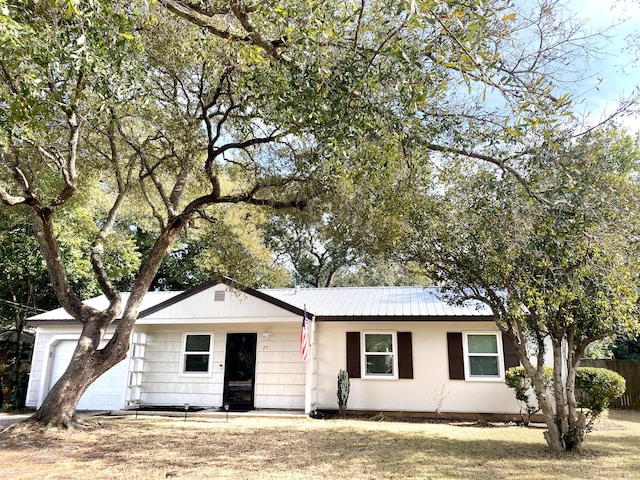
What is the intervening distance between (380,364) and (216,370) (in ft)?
14.6

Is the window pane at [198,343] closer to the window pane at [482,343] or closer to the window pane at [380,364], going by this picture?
the window pane at [380,364]

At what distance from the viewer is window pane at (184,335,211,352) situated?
1297 cm

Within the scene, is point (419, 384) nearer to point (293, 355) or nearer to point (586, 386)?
point (293, 355)

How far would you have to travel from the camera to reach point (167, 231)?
9711 millimetres

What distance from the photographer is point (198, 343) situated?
13031 mm

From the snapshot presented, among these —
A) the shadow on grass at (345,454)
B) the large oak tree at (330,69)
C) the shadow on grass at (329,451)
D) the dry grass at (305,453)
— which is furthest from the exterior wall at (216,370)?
the large oak tree at (330,69)

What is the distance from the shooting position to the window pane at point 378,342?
12.1 metres

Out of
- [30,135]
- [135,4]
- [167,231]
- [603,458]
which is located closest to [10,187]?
[167,231]

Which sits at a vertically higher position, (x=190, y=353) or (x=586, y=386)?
(x=190, y=353)

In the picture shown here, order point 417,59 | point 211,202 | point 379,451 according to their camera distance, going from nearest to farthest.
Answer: point 417,59
point 379,451
point 211,202

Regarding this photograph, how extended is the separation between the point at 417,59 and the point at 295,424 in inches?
329

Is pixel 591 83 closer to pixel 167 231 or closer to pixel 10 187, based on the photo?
pixel 167 231

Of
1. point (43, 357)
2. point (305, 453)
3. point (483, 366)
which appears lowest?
point (305, 453)

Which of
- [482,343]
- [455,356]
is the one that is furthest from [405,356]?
[482,343]
